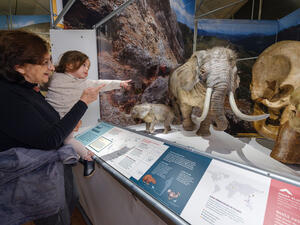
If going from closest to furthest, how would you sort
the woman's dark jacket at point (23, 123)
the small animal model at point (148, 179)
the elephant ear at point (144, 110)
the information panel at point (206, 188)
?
the information panel at point (206, 188)
the woman's dark jacket at point (23, 123)
the small animal model at point (148, 179)
the elephant ear at point (144, 110)

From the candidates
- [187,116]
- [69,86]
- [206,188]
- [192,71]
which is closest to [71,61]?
[69,86]

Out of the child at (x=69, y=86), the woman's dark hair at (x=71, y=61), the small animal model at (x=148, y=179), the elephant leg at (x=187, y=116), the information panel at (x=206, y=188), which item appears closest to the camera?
the information panel at (x=206, y=188)

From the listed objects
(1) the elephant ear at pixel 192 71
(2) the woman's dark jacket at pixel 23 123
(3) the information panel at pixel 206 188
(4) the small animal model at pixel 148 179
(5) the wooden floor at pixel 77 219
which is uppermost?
A: (1) the elephant ear at pixel 192 71

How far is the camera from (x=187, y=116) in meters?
2.10

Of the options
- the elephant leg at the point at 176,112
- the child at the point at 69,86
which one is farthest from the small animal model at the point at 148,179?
the elephant leg at the point at 176,112

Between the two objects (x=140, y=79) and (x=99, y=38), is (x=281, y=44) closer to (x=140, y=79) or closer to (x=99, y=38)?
(x=140, y=79)

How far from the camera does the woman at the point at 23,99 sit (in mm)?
769

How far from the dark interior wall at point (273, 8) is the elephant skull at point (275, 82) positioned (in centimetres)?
31

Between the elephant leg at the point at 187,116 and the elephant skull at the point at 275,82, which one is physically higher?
the elephant skull at the point at 275,82

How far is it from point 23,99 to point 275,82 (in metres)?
1.84

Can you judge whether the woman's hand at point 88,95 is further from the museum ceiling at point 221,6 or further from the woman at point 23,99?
the museum ceiling at point 221,6

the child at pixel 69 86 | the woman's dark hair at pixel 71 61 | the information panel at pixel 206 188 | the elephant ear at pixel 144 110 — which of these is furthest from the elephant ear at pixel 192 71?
the woman's dark hair at pixel 71 61

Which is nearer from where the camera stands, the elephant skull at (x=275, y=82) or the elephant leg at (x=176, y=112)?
the elephant skull at (x=275, y=82)

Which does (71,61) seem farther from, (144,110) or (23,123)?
(23,123)
